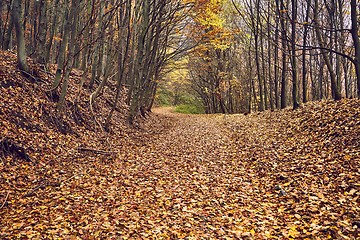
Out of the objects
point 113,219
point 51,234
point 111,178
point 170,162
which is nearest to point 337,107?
point 170,162

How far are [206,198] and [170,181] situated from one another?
5.06ft

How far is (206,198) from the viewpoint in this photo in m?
6.77

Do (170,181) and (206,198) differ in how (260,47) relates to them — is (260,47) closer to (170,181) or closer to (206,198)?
(170,181)

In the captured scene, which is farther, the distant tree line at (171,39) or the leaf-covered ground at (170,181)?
the distant tree line at (171,39)

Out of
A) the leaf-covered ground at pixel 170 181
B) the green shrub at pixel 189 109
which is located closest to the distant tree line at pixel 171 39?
the leaf-covered ground at pixel 170 181

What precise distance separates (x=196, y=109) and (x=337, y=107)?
35.1 metres

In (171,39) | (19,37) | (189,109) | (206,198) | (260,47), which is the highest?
(260,47)

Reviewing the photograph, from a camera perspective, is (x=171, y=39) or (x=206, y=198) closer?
(x=206, y=198)

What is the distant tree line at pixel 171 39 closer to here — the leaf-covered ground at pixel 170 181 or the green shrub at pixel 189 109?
the leaf-covered ground at pixel 170 181

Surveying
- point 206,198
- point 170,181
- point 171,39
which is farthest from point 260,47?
point 206,198

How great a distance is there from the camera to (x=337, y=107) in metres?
11.8

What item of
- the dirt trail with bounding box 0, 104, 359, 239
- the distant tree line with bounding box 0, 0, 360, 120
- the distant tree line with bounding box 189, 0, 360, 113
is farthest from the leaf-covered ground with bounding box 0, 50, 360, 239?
the distant tree line with bounding box 189, 0, 360, 113

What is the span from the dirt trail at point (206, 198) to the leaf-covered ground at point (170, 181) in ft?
0.07

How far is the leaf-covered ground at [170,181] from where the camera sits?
525cm
